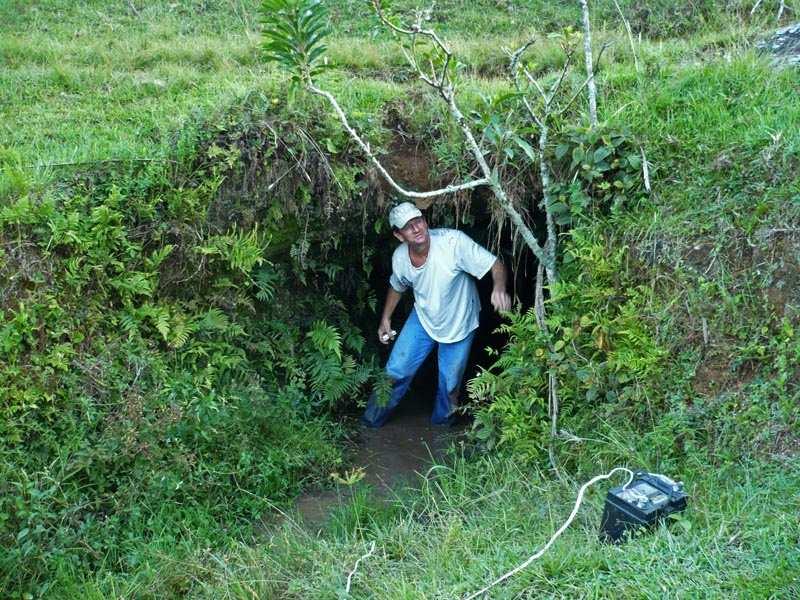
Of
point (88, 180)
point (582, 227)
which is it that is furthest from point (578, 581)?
point (88, 180)

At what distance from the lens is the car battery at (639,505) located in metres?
4.16

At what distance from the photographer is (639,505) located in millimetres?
4172

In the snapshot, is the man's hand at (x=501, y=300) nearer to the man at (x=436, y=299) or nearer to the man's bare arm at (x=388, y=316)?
the man at (x=436, y=299)

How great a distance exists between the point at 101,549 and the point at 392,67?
574 centimetres

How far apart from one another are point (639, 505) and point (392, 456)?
142 inches

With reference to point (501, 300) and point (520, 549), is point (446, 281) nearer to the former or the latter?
point (501, 300)

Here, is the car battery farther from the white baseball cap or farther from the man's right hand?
the man's right hand

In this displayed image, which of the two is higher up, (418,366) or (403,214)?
(403,214)

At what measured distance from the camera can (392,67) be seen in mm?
9102

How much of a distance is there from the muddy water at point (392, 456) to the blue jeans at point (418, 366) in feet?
0.56

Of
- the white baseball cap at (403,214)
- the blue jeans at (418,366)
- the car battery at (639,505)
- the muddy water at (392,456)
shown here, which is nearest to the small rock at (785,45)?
the white baseball cap at (403,214)

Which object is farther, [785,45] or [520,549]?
[785,45]

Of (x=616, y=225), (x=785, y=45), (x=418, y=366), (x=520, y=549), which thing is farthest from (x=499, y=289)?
(x=785, y=45)

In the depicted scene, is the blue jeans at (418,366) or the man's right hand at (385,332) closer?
the blue jeans at (418,366)
